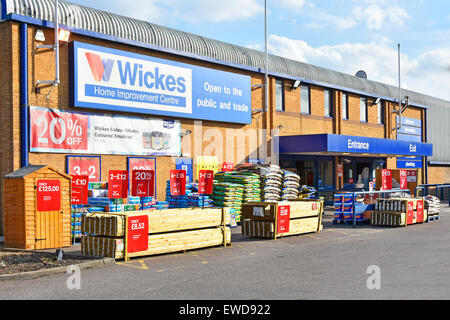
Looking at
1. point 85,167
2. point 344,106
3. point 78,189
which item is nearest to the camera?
point 78,189

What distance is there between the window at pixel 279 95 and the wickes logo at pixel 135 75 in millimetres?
7220

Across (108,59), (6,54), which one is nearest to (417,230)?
(108,59)

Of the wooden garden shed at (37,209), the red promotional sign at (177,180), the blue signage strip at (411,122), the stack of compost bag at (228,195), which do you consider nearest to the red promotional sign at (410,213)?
the stack of compost bag at (228,195)

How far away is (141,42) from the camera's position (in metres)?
20.4

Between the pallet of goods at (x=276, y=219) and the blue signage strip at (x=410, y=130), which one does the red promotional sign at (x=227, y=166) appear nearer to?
the pallet of goods at (x=276, y=219)

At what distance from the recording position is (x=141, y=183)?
15.8m

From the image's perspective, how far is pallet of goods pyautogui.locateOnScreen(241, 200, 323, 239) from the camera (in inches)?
624

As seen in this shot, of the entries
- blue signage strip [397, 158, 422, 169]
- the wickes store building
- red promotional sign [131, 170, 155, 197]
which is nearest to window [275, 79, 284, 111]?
the wickes store building

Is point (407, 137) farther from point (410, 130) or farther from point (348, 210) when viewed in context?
point (348, 210)

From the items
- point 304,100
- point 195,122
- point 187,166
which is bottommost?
point 187,166

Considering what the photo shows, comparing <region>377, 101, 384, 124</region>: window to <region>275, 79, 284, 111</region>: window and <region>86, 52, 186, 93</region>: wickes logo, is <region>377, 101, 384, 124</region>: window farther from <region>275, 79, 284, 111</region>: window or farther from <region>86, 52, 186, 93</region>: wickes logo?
<region>86, 52, 186, 93</region>: wickes logo

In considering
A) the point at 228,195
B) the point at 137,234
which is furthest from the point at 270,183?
the point at 137,234

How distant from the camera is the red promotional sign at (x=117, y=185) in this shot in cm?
1550

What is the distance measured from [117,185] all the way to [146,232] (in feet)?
11.7
